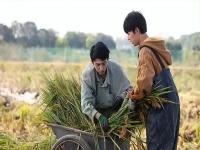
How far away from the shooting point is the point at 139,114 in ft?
13.8

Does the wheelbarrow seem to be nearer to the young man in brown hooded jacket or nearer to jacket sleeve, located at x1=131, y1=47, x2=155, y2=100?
the young man in brown hooded jacket

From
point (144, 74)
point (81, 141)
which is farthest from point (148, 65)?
point (81, 141)

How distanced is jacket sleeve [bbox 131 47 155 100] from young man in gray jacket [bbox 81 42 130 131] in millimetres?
390

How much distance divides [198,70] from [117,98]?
32.2 ft

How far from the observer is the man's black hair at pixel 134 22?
4008 millimetres

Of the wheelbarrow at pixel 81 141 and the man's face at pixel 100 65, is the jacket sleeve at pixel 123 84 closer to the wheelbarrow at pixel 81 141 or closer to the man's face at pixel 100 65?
the man's face at pixel 100 65

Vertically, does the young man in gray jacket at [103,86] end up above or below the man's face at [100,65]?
below

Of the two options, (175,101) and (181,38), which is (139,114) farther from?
(181,38)

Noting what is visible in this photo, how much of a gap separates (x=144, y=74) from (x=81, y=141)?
78cm

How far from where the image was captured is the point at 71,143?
14.1 ft

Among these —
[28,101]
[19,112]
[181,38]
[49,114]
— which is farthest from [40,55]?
[49,114]

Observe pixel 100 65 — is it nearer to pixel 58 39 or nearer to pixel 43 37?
pixel 43 37

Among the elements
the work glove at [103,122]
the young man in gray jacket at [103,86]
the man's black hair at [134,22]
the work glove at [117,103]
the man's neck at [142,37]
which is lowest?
the work glove at [103,122]

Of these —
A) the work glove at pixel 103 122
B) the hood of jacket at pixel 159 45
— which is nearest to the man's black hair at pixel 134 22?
the hood of jacket at pixel 159 45
